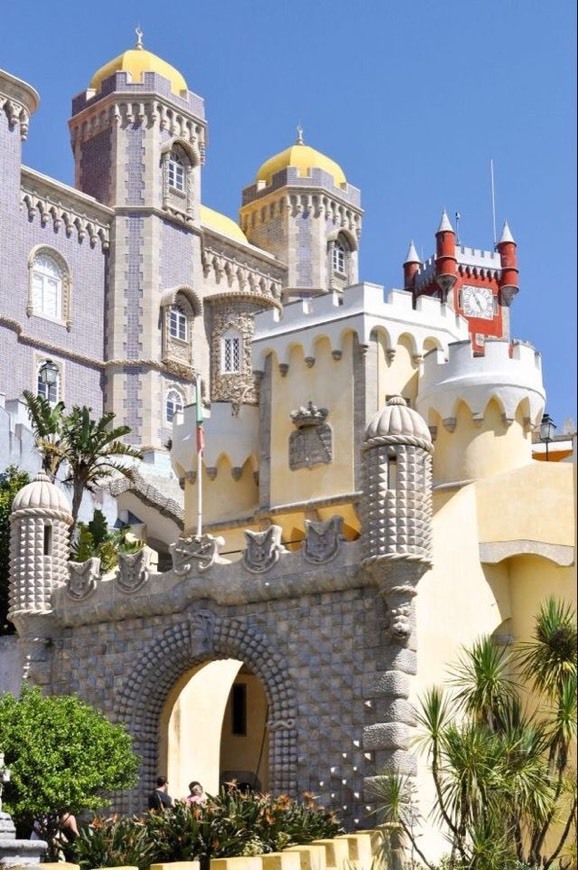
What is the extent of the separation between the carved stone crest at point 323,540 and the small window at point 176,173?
2842 cm

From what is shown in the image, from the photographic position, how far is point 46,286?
4828 centimetres

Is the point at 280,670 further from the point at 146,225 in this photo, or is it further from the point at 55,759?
the point at 146,225

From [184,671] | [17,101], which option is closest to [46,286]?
[17,101]

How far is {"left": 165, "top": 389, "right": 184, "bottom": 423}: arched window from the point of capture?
1960 inches

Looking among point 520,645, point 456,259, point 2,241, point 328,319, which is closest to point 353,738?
point 520,645

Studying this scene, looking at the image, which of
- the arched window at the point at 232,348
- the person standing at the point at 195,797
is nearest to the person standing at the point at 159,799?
the person standing at the point at 195,797

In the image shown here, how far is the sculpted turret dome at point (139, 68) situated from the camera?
51.8 meters

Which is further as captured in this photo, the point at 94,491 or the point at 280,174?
the point at 280,174

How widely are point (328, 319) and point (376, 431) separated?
792cm

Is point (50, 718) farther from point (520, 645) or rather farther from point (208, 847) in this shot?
point (520, 645)

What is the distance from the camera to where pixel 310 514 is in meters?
30.8

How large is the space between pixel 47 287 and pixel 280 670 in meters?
26.0

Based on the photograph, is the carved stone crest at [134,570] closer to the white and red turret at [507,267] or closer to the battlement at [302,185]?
the battlement at [302,185]

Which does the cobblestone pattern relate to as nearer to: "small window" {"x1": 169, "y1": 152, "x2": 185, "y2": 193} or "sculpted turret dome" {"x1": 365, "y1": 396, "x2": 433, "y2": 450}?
"sculpted turret dome" {"x1": 365, "y1": 396, "x2": 433, "y2": 450}
